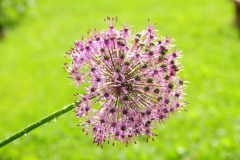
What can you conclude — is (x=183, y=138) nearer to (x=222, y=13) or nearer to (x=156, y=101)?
(x=156, y=101)

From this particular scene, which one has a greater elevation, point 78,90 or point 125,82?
point 125,82

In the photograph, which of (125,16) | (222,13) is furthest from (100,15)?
(222,13)

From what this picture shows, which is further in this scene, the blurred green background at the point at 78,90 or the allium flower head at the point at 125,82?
the blurred green background at the point at 78,90

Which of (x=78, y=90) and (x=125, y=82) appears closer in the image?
(x=125, y=82)

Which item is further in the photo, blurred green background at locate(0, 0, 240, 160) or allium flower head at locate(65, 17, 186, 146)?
blurred green background at locate(0, 0, 240, 160)
